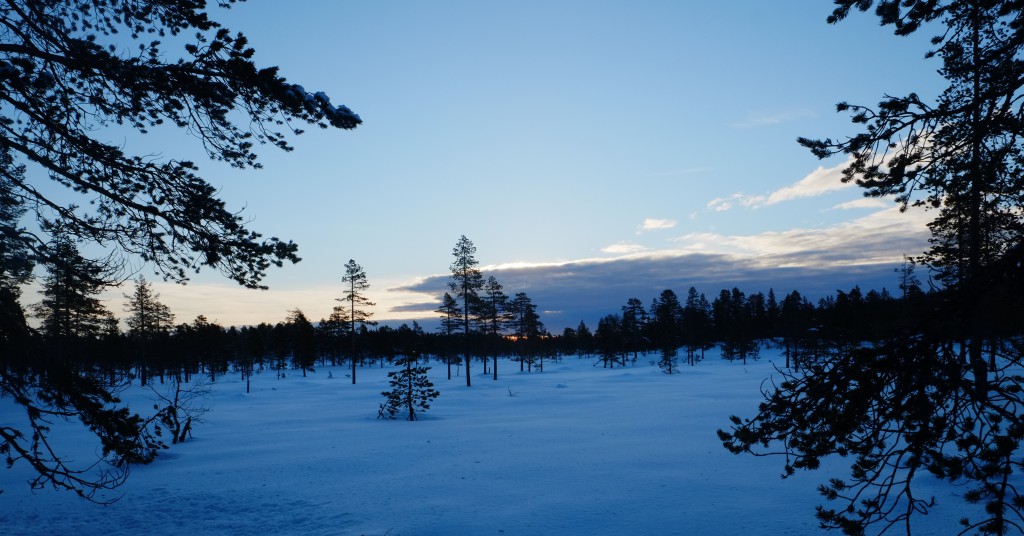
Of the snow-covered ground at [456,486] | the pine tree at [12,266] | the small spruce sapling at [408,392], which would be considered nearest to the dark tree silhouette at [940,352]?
the snow-covered ground at [456,486]

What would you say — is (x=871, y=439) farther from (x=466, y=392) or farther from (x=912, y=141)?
(x=466, y=392)

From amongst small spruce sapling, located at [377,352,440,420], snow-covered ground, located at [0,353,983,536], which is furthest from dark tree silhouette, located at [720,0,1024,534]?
small spruce sapling, located at [377,352,440,420]

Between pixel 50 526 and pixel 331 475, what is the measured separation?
5073 mm

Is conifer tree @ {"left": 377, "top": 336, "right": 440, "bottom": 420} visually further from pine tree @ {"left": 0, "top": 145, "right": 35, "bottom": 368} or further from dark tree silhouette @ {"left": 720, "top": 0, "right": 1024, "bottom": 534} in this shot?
dark tree silhouette @ {"left": 720, "top": 0, "right": 1024, "bottom": 534}

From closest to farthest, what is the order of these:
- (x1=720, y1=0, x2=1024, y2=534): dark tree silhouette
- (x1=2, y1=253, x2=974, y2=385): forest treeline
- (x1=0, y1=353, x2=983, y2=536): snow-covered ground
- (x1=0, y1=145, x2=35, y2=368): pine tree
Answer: (x1=720, y1=0, x2=1024, y2=534): dark tree silhouette, (x1=0, y1=145, x2=35, y2=368): pine tree, (x1=0, y1=353, x2=983, y2=536): snow-covered ground, (x1=2, y1=253, x2=974, y2=385): forest treeline

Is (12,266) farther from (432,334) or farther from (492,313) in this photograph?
(432,334)

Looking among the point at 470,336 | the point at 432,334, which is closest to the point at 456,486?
the point at 470,336

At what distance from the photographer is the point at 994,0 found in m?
4.12

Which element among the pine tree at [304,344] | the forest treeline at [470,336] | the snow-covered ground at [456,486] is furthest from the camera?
the pine tree at [304,344]

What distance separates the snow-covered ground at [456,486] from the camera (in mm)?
8531

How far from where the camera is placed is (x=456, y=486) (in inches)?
430

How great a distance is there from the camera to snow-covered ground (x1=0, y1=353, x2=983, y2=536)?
28.0ft

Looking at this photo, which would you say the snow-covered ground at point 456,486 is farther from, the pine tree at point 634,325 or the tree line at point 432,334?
the pine tree at point 634,325

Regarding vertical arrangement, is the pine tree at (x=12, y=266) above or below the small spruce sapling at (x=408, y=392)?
above
